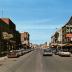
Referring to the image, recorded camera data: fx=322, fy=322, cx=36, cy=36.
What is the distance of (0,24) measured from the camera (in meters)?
105

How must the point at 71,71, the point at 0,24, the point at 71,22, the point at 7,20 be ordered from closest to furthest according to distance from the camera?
the point at 71,71, the point at 0,24, the point at 7,20, the point at 71,22

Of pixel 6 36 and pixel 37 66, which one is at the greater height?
pixel 6 36

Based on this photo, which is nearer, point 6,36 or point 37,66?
point 37,66

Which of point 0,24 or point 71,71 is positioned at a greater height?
point 0,24

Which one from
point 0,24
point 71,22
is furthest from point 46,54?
point 71,22

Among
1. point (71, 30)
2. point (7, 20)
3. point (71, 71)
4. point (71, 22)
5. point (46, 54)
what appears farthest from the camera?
point (71, 22)

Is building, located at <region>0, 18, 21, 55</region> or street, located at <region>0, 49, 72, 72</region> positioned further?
Answer: building, located at <region>0, 18, 21, 55</region>

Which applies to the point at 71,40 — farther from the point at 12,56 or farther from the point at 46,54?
the point at 12,56

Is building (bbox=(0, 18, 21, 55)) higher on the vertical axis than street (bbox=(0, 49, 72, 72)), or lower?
higher

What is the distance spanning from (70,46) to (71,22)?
21.1 m

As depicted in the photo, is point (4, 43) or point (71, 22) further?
point (71, 22)

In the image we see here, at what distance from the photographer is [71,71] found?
2503cm

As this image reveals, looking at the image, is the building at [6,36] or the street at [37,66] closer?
the street at [37,66]

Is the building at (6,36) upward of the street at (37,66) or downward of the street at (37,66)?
upward
